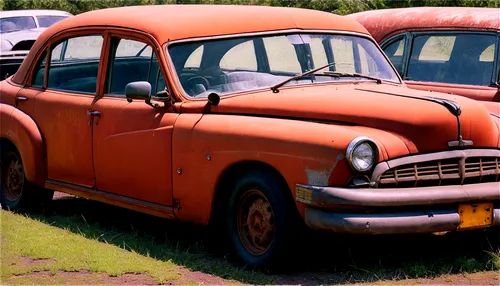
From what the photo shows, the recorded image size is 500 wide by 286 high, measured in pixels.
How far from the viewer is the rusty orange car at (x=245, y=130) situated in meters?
6.20

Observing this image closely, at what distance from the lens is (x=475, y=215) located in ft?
21.2

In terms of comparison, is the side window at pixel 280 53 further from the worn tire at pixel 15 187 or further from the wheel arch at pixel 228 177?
the worn tire at pixel 15 187

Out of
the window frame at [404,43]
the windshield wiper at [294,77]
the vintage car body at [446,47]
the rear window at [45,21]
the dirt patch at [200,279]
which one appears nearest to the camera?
the dirt patch at [200,279]

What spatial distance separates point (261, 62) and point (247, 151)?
1.28m

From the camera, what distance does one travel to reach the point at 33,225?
8125mm

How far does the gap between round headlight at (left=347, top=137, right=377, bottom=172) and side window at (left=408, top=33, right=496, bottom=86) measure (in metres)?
3.26

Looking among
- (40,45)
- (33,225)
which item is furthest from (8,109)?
(33,225)

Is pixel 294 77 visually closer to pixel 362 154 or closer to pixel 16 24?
pixel 362 154

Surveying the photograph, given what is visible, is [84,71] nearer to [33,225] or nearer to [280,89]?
[33,225]

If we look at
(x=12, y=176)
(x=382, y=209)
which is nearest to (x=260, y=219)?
(x=382, y=209)

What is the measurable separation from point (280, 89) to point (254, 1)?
1482 cm

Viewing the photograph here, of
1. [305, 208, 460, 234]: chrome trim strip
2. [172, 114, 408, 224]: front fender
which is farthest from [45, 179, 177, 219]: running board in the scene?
[305, 208, 460, 234]: chrome trim strip

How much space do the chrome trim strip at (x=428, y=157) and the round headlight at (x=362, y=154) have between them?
0.20 ft

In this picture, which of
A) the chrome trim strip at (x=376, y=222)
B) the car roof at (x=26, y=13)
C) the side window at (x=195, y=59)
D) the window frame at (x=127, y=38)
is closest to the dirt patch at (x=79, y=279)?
the chrome trim strip at (x=376, y=222)
